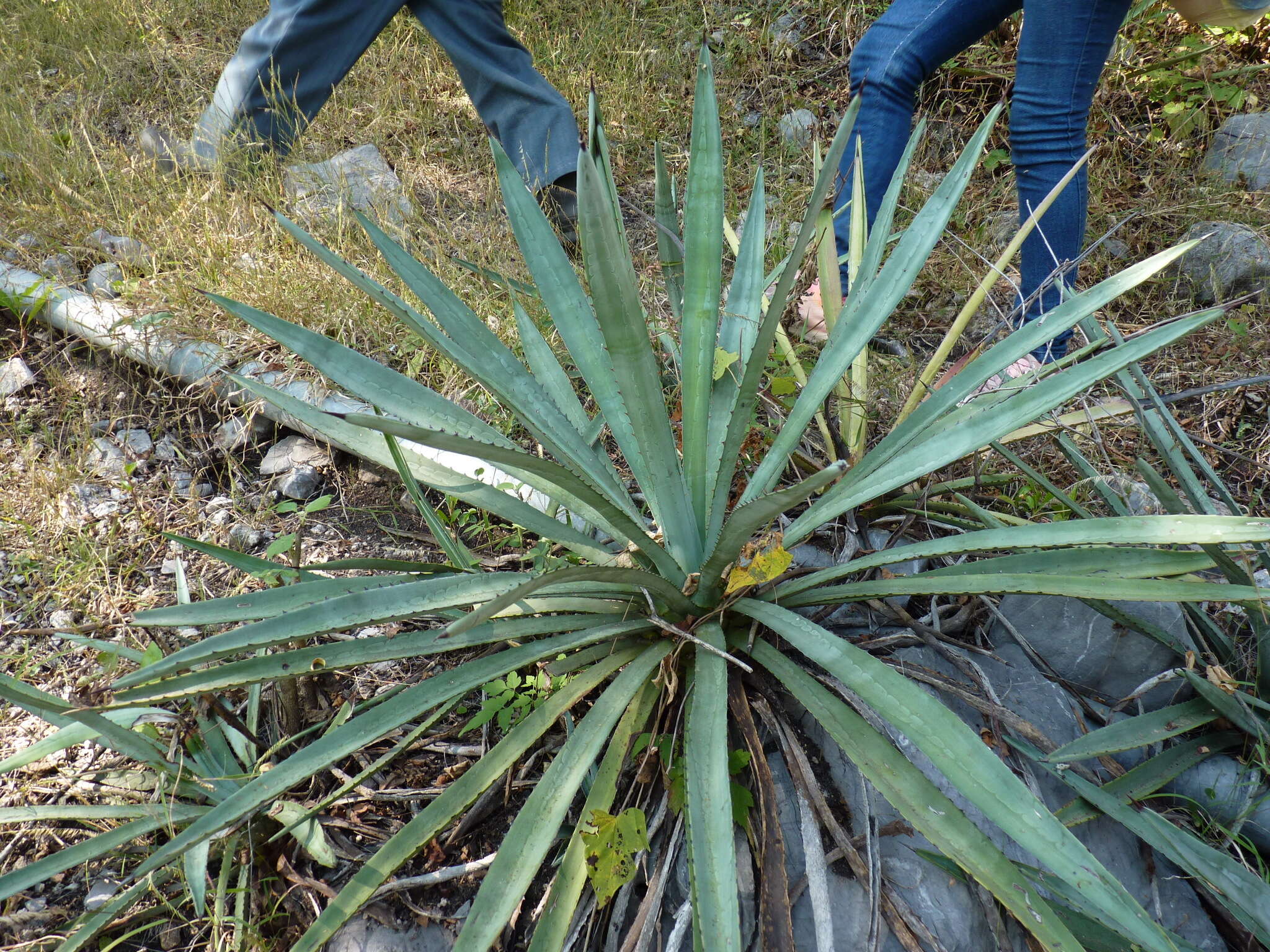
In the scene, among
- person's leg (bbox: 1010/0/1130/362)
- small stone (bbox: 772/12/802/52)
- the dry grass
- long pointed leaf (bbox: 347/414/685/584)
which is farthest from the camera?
small stone (bbox: 772/12/802/52)

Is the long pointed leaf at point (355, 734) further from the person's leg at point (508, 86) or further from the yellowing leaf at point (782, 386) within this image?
the person's leg at point (508, 86)

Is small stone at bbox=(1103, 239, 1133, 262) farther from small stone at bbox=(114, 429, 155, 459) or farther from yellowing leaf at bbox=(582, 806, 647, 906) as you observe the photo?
small stone at bbox=(114, 429, 155, 459)

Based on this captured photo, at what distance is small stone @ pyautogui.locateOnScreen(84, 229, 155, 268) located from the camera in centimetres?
259

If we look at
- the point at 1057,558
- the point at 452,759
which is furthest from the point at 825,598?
the point at 452,759

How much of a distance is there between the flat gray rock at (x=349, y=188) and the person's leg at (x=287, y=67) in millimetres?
160

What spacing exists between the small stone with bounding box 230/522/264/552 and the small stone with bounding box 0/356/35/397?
3.23 ft

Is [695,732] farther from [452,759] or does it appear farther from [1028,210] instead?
[1028,210]

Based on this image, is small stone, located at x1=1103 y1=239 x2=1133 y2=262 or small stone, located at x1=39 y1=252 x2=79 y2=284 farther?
small stone, located at x1=1103 y1=239 x2=1133 y2=262

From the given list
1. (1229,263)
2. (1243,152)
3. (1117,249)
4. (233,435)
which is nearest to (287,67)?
(233,435)

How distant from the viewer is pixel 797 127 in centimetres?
342

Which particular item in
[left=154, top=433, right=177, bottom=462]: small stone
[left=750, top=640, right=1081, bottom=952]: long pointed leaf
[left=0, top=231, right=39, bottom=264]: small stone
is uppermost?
[left=0, top=231, right=39, bottom=264]: small stone

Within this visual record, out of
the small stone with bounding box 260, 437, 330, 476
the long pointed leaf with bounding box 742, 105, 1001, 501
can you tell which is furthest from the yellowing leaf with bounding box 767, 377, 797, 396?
the small stone with bounding box 260, 437, 330, 476

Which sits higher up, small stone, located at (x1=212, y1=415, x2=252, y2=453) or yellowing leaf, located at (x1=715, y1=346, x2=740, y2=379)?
small stone, located at (x1=212, y1=415, x2=252, y2=453)

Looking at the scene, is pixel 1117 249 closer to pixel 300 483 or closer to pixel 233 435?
pixel 300 483
